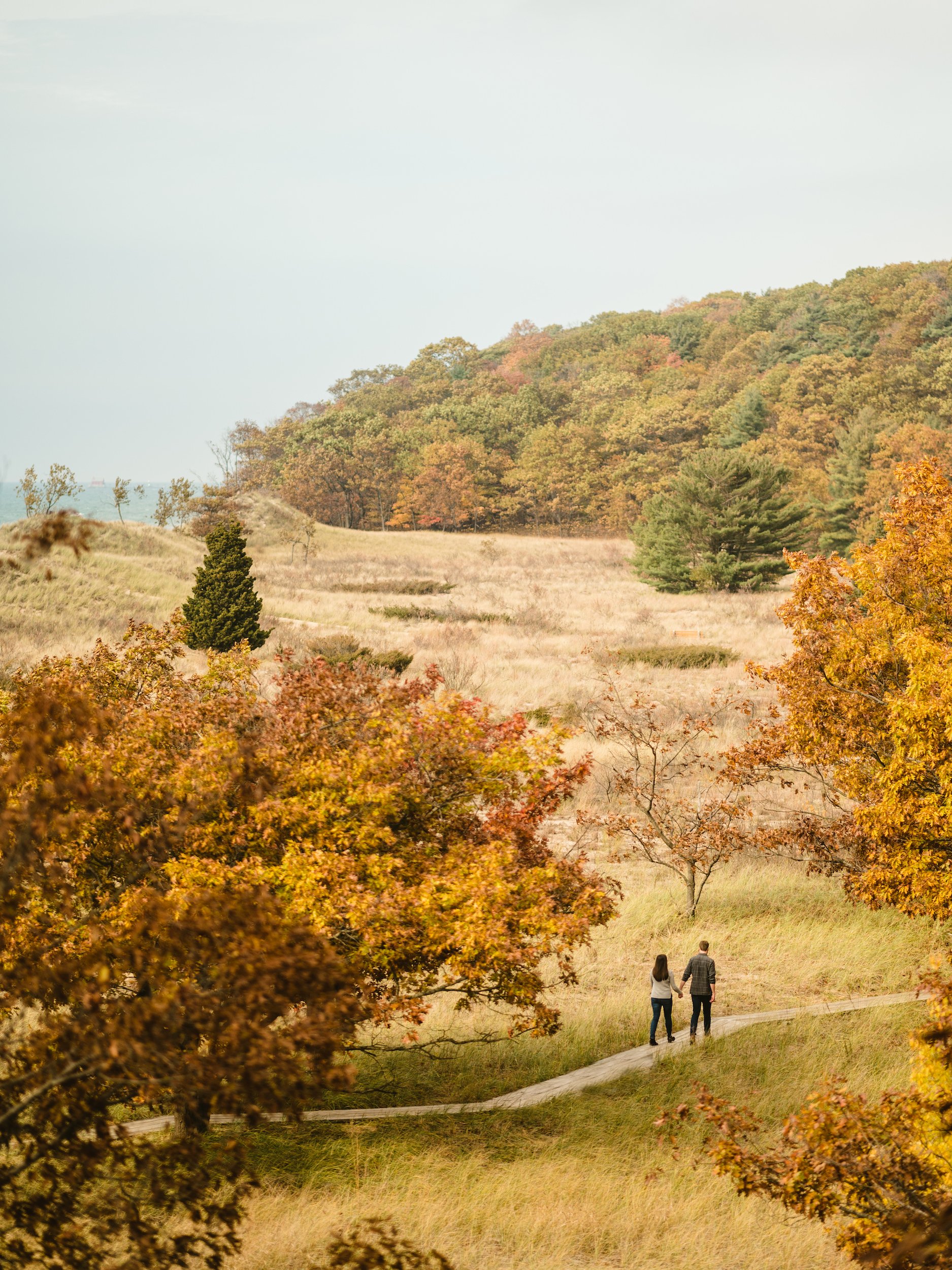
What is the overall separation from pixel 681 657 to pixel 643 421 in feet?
191

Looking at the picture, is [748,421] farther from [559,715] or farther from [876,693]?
[876,693]

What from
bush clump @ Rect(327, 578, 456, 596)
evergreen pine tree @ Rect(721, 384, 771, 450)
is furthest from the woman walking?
evergreen pine tree @ Rect(721, 384, 771, 450)

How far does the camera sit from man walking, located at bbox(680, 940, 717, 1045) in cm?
1156

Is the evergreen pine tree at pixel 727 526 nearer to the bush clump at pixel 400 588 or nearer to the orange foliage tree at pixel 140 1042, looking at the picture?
the bush clump at pixel 400 588

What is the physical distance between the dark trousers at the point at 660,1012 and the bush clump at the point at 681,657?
64.6 feet

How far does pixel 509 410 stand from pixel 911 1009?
8730 centimetres

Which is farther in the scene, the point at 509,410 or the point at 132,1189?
the point at 509,410

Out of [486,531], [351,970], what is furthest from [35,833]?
[486,531]

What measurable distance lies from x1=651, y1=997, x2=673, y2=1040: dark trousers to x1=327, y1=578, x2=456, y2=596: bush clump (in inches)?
1472

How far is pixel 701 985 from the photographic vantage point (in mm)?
11586

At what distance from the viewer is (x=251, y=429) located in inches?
4104

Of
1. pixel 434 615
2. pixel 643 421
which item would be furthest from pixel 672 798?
pixel 643 421

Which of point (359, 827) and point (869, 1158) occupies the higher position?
point (359, 827)

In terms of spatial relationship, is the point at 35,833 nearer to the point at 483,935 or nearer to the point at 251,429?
the point at 483,935
